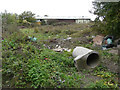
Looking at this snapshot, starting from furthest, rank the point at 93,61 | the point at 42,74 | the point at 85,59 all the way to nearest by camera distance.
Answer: the point at 93,61 → the point at 85,59 → the point at 42,74

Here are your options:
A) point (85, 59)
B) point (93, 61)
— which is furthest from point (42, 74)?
point (93, 61)

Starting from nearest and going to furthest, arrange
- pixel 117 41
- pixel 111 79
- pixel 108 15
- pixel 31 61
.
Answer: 1. pixel 111 79
2. pixel 31 61
3. pixel 108 15
4. pixel 117 41

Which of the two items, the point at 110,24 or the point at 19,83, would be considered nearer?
the point at 19,83

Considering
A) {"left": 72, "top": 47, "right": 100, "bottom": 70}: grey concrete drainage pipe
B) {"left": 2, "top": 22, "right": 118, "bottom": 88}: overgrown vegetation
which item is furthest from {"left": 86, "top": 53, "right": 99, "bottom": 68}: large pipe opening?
{"left": 2, "top": 22, "right": 118, "bottom": 88}: overgrown vegetation

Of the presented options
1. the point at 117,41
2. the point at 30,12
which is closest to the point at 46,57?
the point at 117,41

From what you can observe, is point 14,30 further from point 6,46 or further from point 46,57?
point 46,57

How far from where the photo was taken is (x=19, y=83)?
11.9 feet

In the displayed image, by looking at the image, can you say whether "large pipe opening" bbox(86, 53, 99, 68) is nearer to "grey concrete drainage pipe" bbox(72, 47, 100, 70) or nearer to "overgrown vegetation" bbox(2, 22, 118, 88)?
"grey concrete drainage pipe" bbox(72, 47, 100, 70)

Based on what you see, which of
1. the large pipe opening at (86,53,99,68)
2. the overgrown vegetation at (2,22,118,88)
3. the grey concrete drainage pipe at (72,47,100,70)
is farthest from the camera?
the large pipe opening at (86,53,99,68)

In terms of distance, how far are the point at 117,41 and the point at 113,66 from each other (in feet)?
9.92

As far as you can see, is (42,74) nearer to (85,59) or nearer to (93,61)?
(85,59)

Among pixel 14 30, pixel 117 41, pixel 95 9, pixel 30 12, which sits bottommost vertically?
pixel 117 41

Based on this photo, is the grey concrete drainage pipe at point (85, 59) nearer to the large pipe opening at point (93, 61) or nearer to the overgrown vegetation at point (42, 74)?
the large pipe opening at point (93, 61)

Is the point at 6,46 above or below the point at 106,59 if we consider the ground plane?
above
